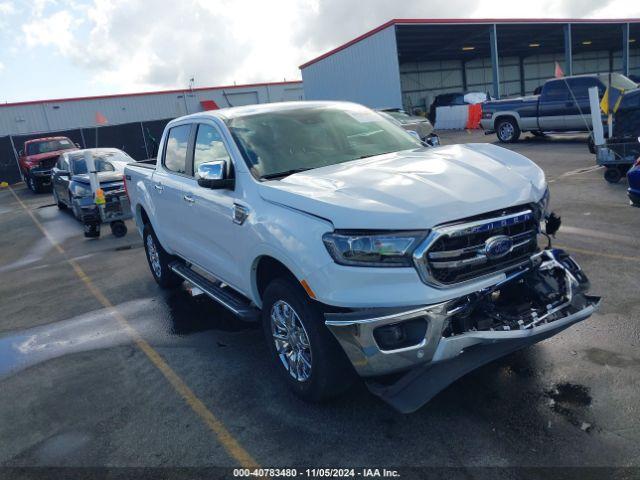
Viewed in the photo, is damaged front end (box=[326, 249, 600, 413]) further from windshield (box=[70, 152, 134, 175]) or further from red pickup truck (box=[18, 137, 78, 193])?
red pickup truck (box=[18, 137, 78, 193])

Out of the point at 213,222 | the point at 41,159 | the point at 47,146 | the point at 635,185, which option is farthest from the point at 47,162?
the point at 635,185

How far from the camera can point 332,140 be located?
14.8ft

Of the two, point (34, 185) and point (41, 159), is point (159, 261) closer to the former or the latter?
point (41, 159)

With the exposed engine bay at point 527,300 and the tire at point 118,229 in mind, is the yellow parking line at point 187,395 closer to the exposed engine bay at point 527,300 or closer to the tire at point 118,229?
Answer: the exposed engine bay at point 527,300

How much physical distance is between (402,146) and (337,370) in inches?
83.1

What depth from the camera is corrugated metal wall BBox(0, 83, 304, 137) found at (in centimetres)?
3588

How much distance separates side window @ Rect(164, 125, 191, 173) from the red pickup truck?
60.9ft

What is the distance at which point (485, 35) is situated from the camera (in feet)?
107

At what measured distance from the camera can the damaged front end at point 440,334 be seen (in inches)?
116

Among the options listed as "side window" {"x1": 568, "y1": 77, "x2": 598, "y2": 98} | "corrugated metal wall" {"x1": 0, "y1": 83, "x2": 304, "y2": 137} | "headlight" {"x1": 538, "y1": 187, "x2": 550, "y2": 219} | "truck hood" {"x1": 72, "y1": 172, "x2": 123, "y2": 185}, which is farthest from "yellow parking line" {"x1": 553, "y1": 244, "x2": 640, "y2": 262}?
"corrugated metal wall" {"x1": 0, "y1": 83, "x2": 304, "y2": 137}

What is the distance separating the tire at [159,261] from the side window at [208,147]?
1.80 m

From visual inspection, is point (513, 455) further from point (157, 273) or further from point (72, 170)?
point (72, 170)

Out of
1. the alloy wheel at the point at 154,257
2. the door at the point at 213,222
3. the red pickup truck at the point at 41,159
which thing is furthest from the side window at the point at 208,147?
the red pickup truck at the point at 41,159

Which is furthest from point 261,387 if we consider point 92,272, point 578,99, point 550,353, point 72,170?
point 578,99
